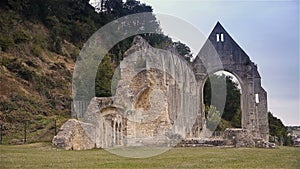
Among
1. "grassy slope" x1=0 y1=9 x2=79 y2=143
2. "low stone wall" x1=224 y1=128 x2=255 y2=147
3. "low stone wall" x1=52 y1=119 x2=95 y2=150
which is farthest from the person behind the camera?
"grassy slope" x1=0 y1=9 x2=79 y2=143

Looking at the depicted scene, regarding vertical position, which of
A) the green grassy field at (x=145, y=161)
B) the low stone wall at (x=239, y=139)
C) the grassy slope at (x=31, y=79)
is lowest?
the green grassy field at (x=145, y=161)

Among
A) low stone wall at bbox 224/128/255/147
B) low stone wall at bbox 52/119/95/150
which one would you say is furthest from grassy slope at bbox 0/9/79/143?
low stone wall at bbox 224/128/255/147

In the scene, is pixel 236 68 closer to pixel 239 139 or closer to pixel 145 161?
pixel 239 139

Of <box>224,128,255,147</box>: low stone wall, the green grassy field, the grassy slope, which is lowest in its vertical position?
the green grassy field

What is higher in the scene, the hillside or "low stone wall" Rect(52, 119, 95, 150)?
the hillside

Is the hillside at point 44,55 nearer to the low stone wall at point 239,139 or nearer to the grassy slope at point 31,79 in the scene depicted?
the grassy slope at point 31,79

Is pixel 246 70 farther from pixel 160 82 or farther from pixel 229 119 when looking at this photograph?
pixel 229 119

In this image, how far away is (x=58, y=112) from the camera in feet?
123

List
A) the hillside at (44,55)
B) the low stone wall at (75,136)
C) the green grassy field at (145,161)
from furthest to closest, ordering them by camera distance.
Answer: the hillside at (44,55) → the low stone wall at (75,136) → the green grassy field at (145,161)

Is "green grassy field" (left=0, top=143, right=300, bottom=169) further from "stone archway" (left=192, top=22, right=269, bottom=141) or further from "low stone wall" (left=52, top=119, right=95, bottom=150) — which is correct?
"stone archway" (left=192, top=22, right=269, bottom=141)

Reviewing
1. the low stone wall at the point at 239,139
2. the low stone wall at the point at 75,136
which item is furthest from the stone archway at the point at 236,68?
the low stone wall at the point at 75,136

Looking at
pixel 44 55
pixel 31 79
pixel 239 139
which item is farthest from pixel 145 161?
pixel 44 55

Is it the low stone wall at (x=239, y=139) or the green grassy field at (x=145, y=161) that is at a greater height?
the low stone wall at (x=239, y=139)

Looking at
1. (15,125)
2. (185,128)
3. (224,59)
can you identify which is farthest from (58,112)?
(224,59)
